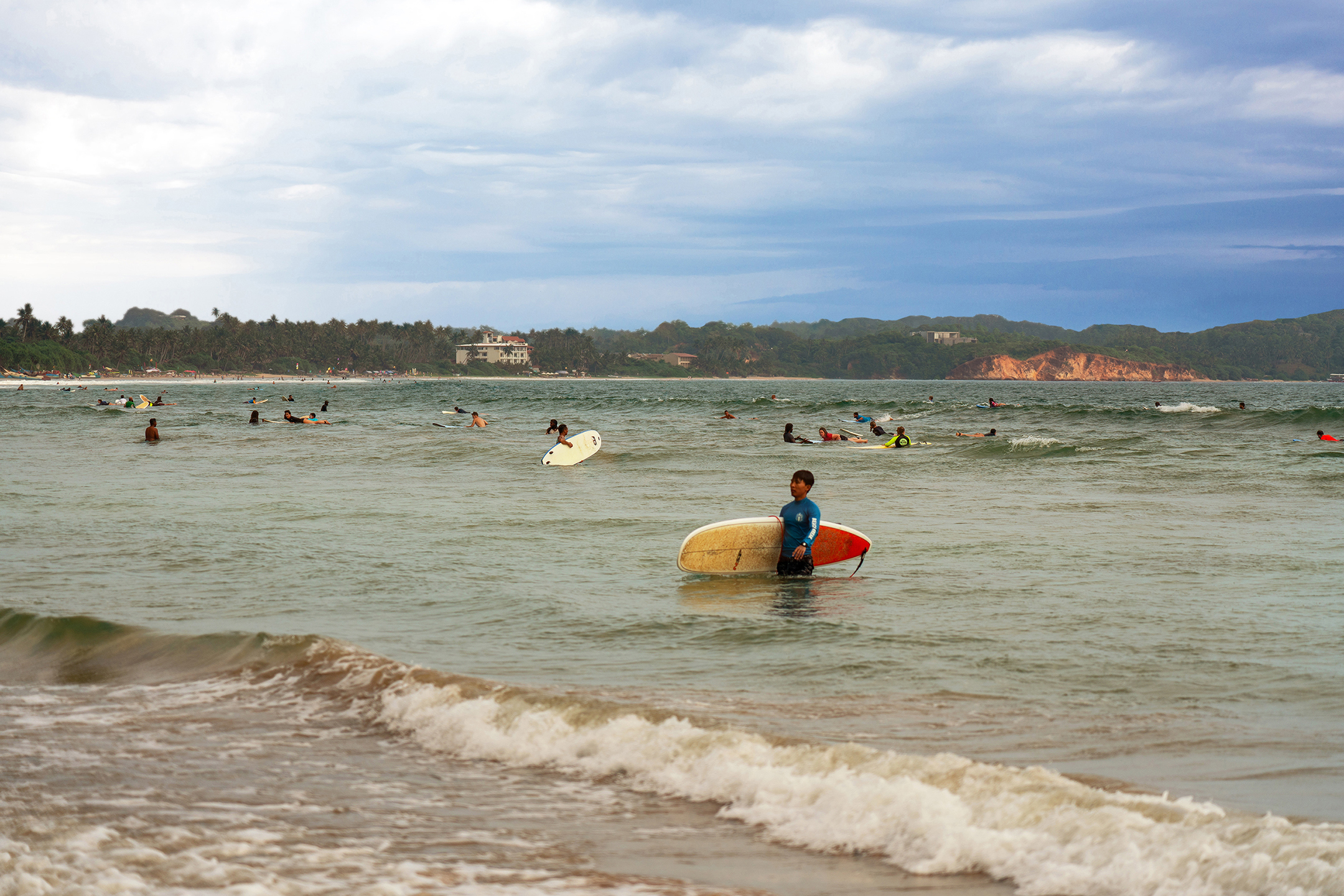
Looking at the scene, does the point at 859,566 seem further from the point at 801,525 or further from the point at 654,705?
the point at 654,705

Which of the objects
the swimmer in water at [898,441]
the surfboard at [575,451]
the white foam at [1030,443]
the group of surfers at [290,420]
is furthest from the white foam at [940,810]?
the group of surfers at [290,420]

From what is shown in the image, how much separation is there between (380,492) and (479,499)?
2.60 m

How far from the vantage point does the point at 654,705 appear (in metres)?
6.83

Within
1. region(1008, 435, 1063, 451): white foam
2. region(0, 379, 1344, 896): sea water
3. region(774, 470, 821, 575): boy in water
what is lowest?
region(0, 379, 1344, 896): sea water

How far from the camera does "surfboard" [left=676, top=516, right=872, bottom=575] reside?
468 inches

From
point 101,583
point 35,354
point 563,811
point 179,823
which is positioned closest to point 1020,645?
point 563,811

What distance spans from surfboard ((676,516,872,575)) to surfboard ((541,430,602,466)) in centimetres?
1653

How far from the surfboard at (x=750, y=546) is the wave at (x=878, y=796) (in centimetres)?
488

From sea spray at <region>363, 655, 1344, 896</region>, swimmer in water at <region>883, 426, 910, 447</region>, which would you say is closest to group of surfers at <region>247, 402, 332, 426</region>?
swimmer in water at <region>883, 426, 910, 447</region>

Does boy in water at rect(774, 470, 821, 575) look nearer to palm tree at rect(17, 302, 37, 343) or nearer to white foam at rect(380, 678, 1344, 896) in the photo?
white foam at rect(380, 678, 1344, 896)

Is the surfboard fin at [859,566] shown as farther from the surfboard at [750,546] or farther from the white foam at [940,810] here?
the white foam at [940,810]

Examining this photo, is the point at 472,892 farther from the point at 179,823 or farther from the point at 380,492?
the point at 380,492

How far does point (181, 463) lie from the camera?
27.8 metres

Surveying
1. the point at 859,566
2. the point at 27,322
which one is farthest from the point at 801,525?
the point at 27,322
